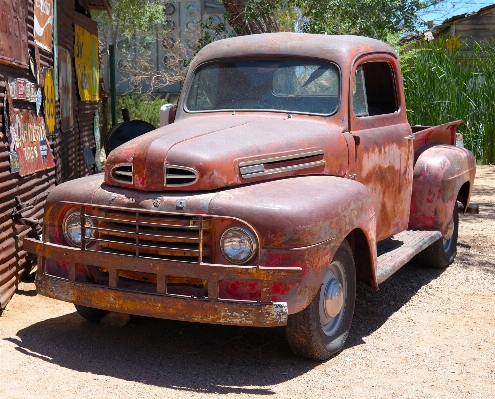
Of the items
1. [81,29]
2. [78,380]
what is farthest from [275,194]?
[81,29]

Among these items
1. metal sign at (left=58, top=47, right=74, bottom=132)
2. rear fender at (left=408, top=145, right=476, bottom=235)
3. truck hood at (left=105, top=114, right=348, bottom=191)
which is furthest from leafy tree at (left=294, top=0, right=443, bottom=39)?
truck hood at (left=105, top=114, right=348, bottom=191)

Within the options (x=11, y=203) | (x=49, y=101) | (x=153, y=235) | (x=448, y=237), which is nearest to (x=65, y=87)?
(x=49, y=101)

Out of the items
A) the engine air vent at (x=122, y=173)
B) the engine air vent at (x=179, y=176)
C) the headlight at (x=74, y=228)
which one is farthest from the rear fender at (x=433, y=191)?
the headlight at (x=74, y=228)

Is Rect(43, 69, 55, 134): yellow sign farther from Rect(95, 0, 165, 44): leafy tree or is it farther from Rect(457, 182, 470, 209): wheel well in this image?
Rect(95, 0, 165, 44): leafy tree

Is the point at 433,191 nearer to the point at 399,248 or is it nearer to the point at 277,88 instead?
the point at 399,248

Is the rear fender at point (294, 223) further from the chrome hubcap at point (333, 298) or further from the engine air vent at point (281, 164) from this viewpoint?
the chrome hubcap at point (333, 298)

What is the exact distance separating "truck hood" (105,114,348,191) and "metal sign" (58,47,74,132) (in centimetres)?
370

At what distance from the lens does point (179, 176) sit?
4.42 meters

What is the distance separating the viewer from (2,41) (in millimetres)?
5777

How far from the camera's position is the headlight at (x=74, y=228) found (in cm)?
466

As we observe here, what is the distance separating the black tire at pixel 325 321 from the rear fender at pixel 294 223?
191 millimetres

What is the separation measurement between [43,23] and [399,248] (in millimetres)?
3997

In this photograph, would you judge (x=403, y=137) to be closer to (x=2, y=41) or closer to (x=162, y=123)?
(x=162, y=123)

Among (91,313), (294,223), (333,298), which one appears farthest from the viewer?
(91,313)
